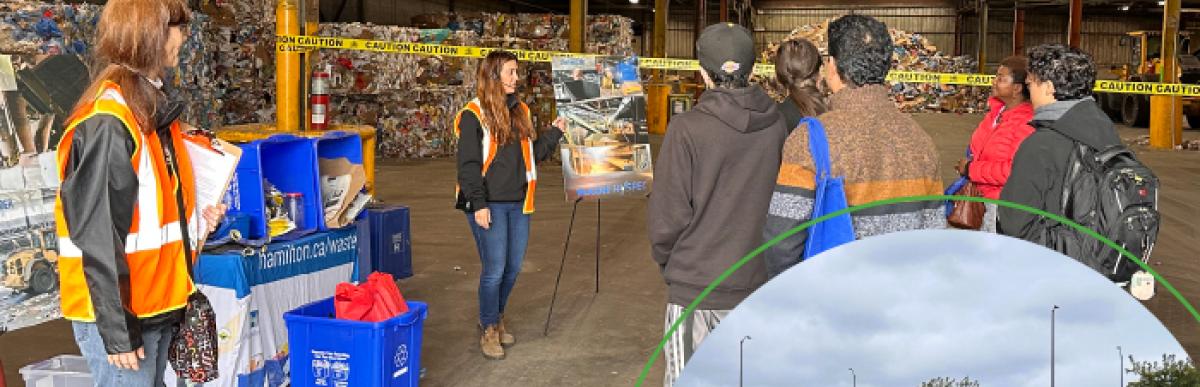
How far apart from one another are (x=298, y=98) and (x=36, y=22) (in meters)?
1.64

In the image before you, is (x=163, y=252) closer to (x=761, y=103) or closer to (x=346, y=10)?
(x=761, y=103)

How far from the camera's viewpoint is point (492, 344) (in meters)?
5.70

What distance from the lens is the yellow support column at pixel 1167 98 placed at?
18219mm

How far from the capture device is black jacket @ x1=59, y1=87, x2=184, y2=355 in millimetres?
2730

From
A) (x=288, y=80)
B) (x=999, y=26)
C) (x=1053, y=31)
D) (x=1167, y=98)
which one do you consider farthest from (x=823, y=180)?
(x=999, y=26)

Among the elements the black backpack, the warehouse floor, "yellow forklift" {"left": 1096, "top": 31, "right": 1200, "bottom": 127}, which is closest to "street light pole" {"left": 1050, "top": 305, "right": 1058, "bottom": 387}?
the warehouse floor

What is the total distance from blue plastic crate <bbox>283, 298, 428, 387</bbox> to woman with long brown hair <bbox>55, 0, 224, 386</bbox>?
130cm

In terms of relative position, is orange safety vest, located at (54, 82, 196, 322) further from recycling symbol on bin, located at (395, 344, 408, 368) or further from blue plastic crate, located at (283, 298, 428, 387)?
recycling symbol on bin, located at (395, 344, 408, 368)

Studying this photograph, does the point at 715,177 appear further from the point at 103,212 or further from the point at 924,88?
the point at 924,88

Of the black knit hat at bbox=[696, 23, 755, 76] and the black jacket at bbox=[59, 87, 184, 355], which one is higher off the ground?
the black knit hat at bbox=[696, 23, 755, 76]

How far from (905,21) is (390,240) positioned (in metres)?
33.6

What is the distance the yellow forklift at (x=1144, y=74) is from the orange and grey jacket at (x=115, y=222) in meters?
25.1

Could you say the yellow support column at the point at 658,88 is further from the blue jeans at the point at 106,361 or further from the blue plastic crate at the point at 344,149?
the blue jeans at the point at 106,361

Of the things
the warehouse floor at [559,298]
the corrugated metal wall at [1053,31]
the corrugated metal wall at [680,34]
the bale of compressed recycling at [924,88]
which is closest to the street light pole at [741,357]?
the warehouse floor at [559,298]
